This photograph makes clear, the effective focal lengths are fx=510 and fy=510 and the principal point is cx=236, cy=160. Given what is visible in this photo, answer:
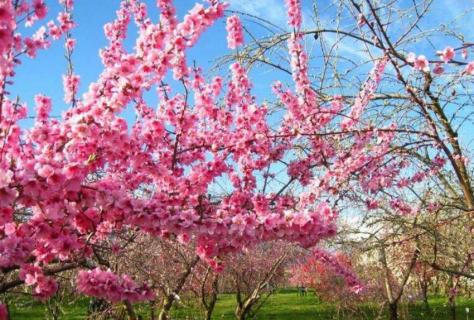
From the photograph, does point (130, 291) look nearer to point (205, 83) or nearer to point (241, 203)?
point (241, 203)

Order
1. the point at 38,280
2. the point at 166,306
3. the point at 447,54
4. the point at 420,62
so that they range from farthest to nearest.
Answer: the point at 166,306, the point at 420,62, the point at 447,54, the point at 38,280

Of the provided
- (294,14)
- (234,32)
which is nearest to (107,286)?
(234,32)

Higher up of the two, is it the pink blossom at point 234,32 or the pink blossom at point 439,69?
the pink blossom at point 234,32

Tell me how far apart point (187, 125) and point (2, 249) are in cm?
217

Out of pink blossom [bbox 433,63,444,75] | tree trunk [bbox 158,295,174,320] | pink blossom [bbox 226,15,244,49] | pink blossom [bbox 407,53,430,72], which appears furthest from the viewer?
tree trunk [bbox 158,295,174,320]

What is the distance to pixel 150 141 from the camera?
4574mm

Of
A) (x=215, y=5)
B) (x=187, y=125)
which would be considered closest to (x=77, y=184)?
(x=215, y=5)

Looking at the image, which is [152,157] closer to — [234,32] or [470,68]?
[234,32]

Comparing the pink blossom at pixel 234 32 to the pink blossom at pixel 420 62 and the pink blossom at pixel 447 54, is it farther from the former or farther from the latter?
the pink blossom at pixel 447 54

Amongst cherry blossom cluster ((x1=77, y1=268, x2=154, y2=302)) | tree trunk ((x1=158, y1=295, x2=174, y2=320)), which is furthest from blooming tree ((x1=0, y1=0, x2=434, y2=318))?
tree trunk ((x1=158, y1=295, x2=174, y2=320))

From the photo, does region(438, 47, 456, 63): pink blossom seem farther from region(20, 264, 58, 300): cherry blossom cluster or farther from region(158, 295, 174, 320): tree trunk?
region(158, 295, 174, 320): tree trunk

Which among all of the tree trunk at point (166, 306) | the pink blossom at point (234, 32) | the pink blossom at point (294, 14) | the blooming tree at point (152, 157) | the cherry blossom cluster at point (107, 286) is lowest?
the tree trunk at point (166, 306)

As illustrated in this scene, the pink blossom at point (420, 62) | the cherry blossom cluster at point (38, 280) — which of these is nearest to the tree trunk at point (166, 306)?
the cherry blossom cluster at point (38, 280)

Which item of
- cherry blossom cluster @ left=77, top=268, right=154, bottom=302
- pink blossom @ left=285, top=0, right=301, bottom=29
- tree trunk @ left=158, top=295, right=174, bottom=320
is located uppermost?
pink blossom @ left=285, top=0, right=301, bottom=29
